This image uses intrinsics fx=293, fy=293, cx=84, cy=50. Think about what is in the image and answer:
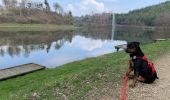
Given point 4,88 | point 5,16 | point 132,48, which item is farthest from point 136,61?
point 5,16

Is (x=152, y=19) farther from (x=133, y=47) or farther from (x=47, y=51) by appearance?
(x=133, y=47)

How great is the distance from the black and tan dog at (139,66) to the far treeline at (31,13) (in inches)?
4311

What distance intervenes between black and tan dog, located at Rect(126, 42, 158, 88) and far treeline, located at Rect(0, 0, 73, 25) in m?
109

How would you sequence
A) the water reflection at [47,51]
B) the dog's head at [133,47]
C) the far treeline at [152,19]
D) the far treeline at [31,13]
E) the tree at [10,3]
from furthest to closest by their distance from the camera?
the far treeline at [152,19] → the tree at [10,3] → the far treeline at [31,13] → the water reflection at [47,51] → the dog's head at [133,47]

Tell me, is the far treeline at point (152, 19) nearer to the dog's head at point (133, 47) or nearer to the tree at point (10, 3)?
the tree at point (10, 3)

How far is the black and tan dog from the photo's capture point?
7770 millimetres

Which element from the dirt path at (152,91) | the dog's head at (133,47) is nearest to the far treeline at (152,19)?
the dirt path at (152,91)

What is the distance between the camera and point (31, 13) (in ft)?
482

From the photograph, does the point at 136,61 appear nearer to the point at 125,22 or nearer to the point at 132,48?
the point at 132,48

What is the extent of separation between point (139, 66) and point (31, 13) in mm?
143045

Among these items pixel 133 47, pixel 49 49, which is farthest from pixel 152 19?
pixel 133 47

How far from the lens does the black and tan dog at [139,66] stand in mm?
7770

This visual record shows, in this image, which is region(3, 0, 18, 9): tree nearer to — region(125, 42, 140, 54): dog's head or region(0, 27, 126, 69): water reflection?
region(0, 27, 126, 69): water reflection

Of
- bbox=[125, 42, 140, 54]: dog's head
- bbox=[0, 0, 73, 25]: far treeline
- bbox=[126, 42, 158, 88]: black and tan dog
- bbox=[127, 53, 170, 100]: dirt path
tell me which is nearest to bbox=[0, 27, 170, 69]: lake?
bbox=[127, 53, 170, 100]: dirt path
